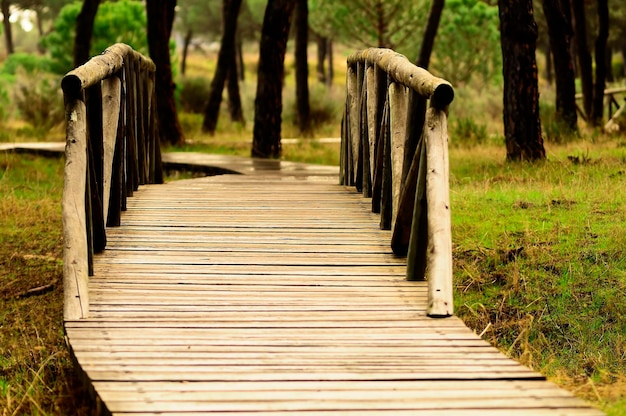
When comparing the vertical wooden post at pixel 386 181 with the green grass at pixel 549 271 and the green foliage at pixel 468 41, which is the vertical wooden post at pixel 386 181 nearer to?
the green grass at pixel 549 271

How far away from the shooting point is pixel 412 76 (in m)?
5.05

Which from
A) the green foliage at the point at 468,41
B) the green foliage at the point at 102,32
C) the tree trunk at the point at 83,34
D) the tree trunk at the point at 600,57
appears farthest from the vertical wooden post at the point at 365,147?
the green foliage at the point at 468,41

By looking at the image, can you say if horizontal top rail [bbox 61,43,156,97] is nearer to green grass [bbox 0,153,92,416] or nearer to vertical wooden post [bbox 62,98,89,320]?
vertical wooden post [bbox 62,98,89,320]

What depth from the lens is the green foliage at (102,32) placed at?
18406 millimetres

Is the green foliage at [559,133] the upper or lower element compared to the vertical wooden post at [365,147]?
lower

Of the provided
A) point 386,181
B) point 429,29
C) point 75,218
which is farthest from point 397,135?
point 429,29

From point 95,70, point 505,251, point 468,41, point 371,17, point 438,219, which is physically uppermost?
point 371,17

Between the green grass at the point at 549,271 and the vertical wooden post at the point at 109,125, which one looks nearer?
the vertical wooden post at the point at 109,125

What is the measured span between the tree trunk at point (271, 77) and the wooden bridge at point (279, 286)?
447 cm

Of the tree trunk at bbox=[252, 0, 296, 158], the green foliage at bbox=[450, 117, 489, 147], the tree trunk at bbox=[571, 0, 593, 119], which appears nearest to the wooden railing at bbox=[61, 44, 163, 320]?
the tree trunk at bbox=[252, 0, 296, 158]

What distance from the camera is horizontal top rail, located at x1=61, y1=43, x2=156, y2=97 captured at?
4527mm

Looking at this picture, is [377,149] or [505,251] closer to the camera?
[377,149]

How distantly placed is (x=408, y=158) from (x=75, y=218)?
1.83 metres

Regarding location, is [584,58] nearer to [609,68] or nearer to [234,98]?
[234,98]
